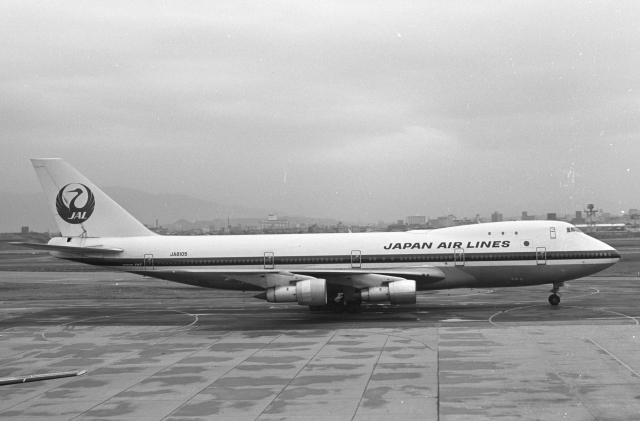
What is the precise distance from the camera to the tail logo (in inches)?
1304

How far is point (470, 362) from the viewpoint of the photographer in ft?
59.7

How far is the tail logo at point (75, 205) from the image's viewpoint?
109 ft

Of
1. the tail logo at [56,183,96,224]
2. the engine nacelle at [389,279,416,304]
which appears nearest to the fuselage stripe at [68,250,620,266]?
the engine nacelle at [389,279,416,304]

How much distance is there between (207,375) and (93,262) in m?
17.4

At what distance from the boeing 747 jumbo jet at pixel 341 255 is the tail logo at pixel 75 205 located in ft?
0.17

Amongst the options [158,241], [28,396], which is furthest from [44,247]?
[28,396]

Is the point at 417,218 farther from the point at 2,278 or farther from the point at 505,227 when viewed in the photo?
the point at 505,227

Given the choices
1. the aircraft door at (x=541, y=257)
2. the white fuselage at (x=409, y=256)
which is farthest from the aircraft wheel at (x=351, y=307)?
the aircraft door at (x=541, y=257)

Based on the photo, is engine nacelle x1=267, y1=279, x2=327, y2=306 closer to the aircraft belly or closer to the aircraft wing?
the aircraft wing

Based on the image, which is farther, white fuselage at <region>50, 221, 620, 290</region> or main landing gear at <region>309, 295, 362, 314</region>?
white fuselage at <region>50, 221, 620, 290</region>

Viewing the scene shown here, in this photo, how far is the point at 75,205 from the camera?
3319cm

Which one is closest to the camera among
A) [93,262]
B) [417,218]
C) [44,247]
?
[44,247]

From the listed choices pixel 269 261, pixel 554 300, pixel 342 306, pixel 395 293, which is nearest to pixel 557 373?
pixel 395 293

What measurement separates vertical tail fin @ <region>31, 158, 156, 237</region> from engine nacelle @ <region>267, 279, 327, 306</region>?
9.89 m
